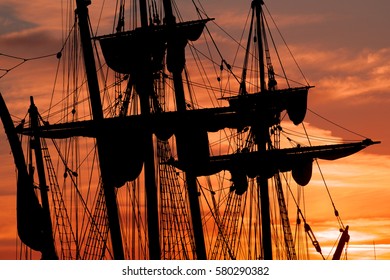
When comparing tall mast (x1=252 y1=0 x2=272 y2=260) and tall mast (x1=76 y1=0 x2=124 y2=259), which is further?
tall mast (x1=252 y1=0 x2=272 y2=260)

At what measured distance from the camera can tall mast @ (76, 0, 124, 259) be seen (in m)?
28.8

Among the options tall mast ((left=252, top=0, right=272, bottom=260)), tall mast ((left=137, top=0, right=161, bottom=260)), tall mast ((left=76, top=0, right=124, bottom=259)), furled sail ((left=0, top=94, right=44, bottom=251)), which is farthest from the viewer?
tall mast ((left=252, top=0, right=272, bottom=260))

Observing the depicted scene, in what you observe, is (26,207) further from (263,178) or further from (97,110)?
(263,178)

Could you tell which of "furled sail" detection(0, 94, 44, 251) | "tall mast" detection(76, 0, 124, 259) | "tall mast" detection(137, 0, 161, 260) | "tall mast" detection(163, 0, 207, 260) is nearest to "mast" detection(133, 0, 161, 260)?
"tall mast" detection(137, 0, 161, 260)

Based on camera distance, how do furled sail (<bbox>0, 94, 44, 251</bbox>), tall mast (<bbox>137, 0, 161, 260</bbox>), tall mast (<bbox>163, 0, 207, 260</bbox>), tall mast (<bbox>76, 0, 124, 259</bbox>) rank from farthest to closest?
tall mast (<bbox>163, 0, 207, 260</bbox>)
tall mast (<bbox>137, 0, 161, 260</bbox>)
tall mast (<bbox>76, 0, 124, 259</bbox>)
furled sail (<bbox>0, 94, 44, 251</bbox>)

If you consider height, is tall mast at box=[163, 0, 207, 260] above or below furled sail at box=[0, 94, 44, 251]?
above

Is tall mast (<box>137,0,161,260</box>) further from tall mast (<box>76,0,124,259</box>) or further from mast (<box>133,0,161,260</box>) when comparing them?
tall mast (<box>76,0,124,259</box>)

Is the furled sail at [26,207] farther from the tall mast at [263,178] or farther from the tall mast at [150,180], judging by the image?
the tall mast at [263,178]

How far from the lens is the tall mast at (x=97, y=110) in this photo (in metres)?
28.8

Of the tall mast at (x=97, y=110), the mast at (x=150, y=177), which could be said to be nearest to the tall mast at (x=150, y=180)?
the mast at (x=150, y=177)

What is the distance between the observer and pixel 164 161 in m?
35.1

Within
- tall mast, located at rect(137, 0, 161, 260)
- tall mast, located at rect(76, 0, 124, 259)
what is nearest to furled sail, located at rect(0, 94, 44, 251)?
tall mast, located at rect(76, 0, 124, 259)

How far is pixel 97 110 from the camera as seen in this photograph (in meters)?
29.5
